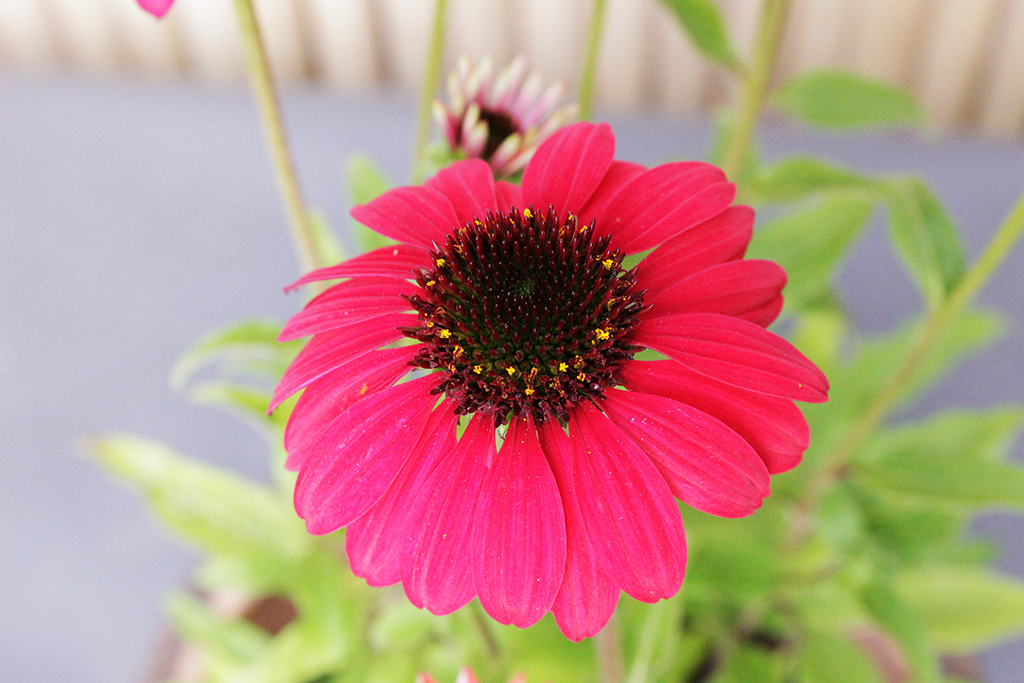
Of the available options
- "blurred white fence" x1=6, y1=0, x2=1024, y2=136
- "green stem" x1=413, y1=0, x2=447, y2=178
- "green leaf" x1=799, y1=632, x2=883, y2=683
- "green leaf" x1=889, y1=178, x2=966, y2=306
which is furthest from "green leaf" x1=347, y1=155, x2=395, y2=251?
"blurred white fence" x1=6, y1=0, x2=1024, y2=136

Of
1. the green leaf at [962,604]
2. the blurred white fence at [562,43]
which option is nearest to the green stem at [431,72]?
the green leaf at [962,604]

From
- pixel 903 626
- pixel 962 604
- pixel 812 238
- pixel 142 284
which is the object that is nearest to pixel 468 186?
pixel 812 238

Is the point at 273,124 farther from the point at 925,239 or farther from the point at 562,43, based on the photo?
the point at 562,43

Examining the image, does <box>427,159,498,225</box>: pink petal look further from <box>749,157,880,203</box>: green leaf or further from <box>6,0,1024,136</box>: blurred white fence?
<box>6,0,1024,136</box>: blurred white fence

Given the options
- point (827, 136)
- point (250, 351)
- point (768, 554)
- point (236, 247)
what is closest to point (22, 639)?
point (236, 247)

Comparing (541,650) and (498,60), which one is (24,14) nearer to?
(498,60)

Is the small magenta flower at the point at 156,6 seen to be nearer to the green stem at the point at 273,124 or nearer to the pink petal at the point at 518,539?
the green stem at the point at 273,124
